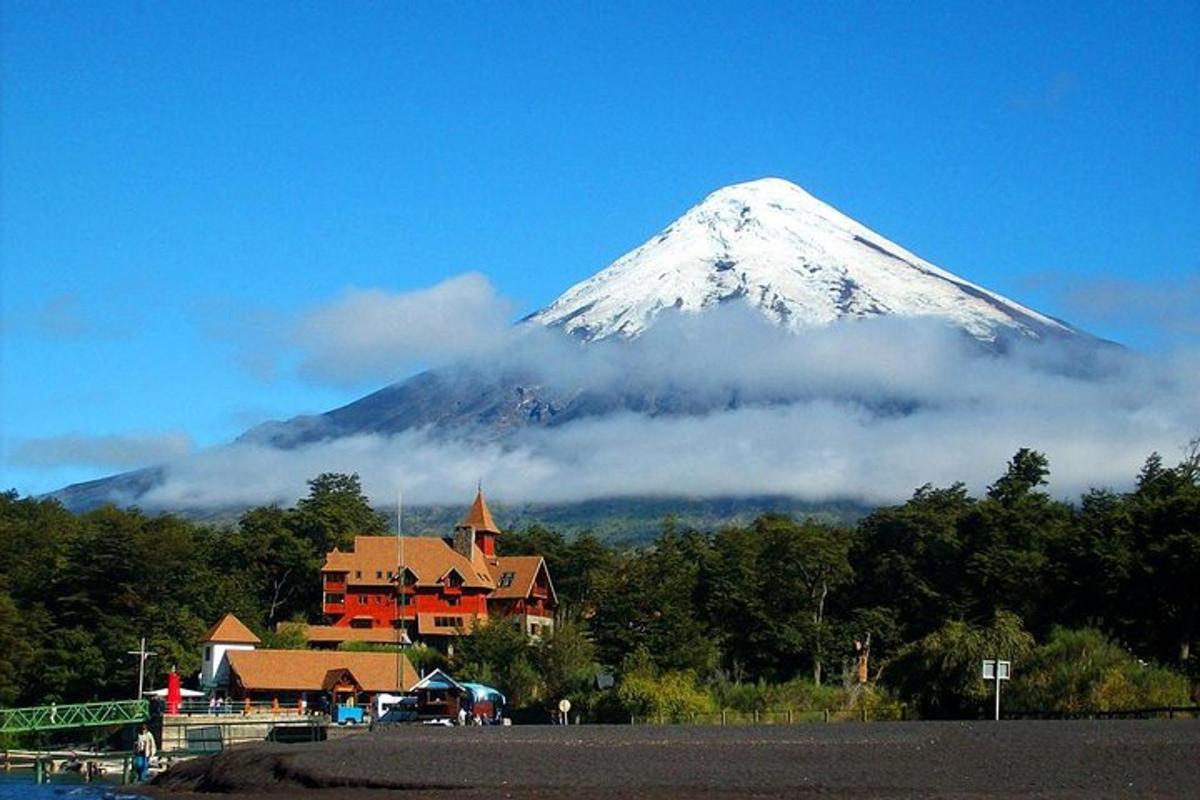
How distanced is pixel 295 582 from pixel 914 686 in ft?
214

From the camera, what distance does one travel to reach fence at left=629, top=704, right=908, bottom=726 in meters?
54.6

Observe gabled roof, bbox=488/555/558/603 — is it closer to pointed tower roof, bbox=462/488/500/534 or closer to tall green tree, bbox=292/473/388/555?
pointed tower roof, bbox=462/488/500/534

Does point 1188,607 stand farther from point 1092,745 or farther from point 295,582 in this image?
point 295,582

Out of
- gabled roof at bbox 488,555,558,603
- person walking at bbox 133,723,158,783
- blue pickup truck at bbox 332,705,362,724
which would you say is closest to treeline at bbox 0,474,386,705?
gabled roof at bbox 488,555,558,603

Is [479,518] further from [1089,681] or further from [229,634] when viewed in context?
[1089,681]

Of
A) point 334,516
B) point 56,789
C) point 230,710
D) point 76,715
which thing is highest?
point 334,516

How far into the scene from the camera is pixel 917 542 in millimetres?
85750

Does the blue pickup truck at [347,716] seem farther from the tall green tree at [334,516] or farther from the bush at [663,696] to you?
the tall green tree at [334,516]

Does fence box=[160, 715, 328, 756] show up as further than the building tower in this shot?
No

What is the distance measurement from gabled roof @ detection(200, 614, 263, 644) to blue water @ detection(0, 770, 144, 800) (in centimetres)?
2143

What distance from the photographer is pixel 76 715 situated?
229ft

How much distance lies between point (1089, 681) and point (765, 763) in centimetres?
1732

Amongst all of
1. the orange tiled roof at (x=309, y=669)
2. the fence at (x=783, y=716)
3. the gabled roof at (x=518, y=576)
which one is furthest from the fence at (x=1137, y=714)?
the gabled roof at (x=518, y=576)

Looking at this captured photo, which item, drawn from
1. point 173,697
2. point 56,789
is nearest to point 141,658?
point 173,697
